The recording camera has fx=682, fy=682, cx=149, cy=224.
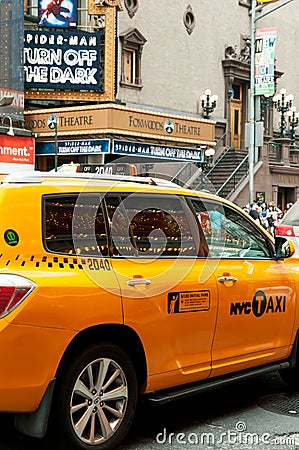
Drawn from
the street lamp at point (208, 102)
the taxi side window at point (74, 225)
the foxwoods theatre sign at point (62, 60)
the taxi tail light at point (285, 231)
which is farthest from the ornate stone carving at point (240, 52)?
the taxi side window at point (74, 225)

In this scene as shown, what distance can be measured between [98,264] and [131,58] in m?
24.8

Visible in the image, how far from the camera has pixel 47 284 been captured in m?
4.15

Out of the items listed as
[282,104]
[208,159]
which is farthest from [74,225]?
[282,104]

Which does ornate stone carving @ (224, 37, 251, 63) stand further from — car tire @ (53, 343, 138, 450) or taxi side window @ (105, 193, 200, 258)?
car tire @ (53, 343, 138, 450)

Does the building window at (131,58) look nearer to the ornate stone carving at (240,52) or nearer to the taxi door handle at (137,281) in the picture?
the ornate stone carving at (240,52)

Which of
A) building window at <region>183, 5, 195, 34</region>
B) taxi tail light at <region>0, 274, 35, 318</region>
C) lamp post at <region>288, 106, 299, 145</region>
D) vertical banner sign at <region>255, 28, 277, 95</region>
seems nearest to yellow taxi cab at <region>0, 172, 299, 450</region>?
taxi tail light at <region>0, 274, 35, 318</region>

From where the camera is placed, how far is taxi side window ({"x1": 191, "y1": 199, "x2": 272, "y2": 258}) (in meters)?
5.49

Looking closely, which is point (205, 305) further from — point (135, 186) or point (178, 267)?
point (135, 186)

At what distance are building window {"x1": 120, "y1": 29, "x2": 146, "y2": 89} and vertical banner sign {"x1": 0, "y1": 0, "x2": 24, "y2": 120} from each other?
20.6 ft

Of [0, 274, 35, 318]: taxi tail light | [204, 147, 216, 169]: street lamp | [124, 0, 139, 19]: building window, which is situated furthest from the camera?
[124, 0, 139, 19]: building window

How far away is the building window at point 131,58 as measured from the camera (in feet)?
90.7

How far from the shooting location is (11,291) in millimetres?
4008

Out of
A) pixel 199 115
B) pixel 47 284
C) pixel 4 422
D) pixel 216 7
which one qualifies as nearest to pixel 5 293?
pixel 47 284

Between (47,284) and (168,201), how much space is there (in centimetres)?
149
